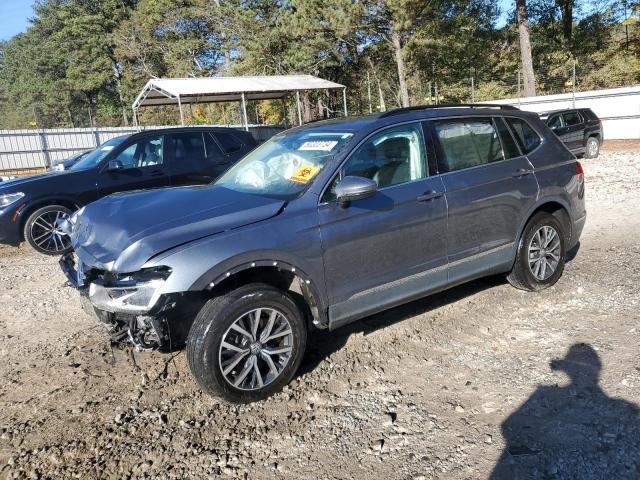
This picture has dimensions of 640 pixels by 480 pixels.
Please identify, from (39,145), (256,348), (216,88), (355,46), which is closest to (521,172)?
(256,348)

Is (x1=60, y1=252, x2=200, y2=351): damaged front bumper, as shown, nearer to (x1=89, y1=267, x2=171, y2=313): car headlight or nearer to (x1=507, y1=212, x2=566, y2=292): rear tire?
(x1=89, y1=267, x2=171, y2=313): car headlight

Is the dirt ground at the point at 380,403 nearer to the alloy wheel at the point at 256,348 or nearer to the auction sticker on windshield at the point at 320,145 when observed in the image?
the alloy wheel at the point at 256,348

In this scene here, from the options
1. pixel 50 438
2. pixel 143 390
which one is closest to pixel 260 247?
pixel 143 390

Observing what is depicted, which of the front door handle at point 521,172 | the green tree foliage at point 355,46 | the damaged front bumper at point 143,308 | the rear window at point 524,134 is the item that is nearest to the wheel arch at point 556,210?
the front door handle at point 521,172

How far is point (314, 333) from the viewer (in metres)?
4.42

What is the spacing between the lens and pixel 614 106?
22.0m

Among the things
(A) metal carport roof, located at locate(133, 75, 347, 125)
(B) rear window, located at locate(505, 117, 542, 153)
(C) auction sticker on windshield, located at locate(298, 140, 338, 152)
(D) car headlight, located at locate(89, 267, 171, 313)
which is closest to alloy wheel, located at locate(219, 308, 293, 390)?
(D) car headlight, located at locate(89, 267, 171, 313)

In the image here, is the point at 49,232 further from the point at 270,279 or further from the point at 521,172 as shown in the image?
the point at 521,172

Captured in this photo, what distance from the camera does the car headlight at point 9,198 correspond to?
23.8 ft

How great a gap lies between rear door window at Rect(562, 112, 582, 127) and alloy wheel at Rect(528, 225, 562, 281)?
12.2 m

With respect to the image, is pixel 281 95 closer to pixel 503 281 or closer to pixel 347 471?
pixel 503 281

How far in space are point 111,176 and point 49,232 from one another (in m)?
1.22

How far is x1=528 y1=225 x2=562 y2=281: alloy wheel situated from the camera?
4855 millimetres

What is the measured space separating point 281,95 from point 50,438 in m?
24.2
